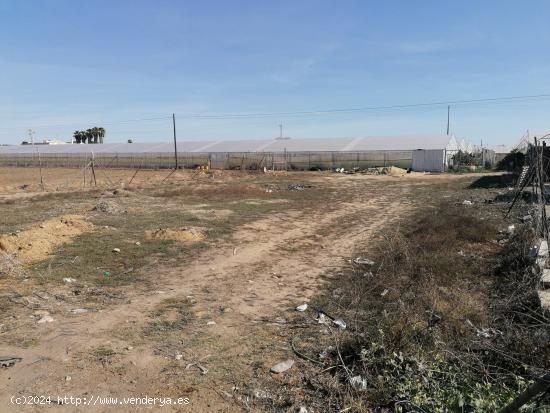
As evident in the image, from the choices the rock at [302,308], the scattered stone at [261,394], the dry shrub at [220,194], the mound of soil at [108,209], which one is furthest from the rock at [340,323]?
the dry shrub at [220,194]

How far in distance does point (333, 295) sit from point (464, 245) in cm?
471

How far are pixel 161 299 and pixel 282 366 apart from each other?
3181 millimetres

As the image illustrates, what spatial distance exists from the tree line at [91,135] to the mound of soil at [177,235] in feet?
366

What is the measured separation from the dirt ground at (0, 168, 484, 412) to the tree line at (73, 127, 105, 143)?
105017 mm

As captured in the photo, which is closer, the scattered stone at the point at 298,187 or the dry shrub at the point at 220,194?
the dry shrub at the point at 220,194

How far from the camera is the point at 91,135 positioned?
11588 cm

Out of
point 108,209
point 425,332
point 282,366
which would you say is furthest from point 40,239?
point 425,332

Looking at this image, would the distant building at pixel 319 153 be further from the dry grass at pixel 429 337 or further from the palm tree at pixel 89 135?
the palm tree at pixel 89 135

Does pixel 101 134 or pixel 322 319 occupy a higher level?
pixel 101 134

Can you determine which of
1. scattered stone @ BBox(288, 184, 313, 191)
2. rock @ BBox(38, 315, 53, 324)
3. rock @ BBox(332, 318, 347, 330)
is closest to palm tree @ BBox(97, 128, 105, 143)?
scattered stone @ BBox(288, 184, 313, 191)

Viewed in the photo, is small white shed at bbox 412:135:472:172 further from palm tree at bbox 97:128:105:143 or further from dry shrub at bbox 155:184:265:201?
palm tree at bbox 97:128:105:143

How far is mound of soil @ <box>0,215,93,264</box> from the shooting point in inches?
390

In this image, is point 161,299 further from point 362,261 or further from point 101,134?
point 101,134

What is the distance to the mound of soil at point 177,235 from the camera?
12.1m
